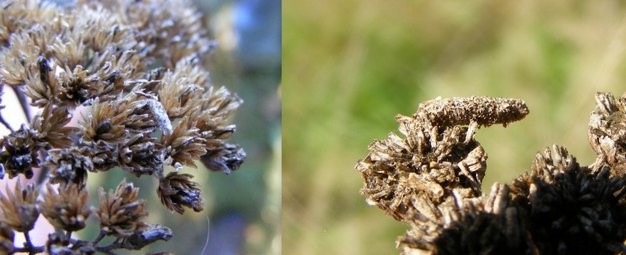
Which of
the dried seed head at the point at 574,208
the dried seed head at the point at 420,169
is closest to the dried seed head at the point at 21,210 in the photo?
the dried seed head at the point at 420,169

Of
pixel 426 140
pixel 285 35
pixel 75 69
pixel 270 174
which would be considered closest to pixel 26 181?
→ pixel 75 69

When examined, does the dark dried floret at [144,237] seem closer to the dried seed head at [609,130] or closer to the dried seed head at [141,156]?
the dried seed head at [141,156]

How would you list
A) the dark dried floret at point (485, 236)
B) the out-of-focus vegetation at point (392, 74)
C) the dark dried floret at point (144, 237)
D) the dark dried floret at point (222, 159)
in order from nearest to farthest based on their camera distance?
the dark dried floret at point (485, 236) → the dark dried floret at point (144, 237) → the dark dried floret at point (222, 159) → the out-of-focus vegetation at point (392, 74)

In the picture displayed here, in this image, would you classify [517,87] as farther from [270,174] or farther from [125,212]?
[125,212]

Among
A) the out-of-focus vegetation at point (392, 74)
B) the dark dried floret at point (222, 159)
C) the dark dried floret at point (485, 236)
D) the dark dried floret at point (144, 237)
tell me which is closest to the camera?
the dark dried floret at point (485, 236)

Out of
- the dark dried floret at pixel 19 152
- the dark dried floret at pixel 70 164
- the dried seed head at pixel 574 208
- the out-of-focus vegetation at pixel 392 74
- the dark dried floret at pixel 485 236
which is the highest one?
the out-of-focus vegetation at pixel 392 74

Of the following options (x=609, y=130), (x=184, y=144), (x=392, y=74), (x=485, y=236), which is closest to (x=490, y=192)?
(x=485, y=236)

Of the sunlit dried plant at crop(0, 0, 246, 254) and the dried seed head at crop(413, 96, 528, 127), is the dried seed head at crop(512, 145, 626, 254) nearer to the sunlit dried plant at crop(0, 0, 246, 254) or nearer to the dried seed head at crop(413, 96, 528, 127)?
the dried seed head at crop(413, 96, 528, 127)
